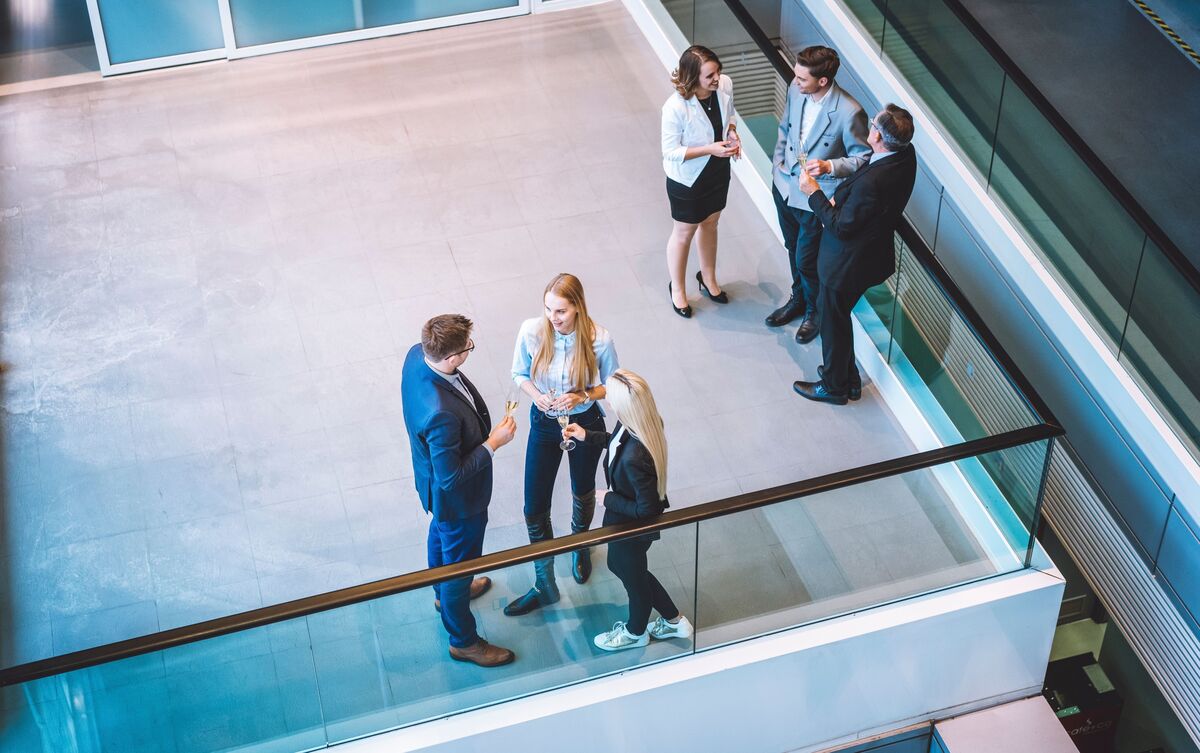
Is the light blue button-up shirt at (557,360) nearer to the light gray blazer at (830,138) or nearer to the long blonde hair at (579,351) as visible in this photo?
the long blonde hair at (579,351)

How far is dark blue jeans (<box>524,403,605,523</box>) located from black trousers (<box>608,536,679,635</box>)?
1.64ft

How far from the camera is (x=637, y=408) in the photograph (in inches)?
201

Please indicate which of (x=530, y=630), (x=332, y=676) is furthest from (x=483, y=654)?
(x=332, y=676)

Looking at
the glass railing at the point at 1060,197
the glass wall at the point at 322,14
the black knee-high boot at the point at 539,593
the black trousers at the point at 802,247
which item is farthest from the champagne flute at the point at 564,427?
the glass wall at the point at 322,14

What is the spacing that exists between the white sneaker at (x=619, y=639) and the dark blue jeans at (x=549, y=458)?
0.68 m

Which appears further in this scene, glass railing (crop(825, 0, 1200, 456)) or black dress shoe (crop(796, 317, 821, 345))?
black dress shoe (crop(796, 317, 821, 345))

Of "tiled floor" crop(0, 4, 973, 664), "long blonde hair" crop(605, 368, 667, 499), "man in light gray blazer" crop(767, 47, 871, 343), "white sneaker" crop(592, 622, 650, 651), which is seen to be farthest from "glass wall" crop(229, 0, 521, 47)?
"white sneaker" crop(592, 622, 650, 651)

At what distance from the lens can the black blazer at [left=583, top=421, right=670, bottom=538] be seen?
5266mm

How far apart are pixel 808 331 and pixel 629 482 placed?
8.50 ft

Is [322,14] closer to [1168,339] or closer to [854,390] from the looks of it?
[854,390]

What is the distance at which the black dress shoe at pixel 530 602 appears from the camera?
18.4 ft

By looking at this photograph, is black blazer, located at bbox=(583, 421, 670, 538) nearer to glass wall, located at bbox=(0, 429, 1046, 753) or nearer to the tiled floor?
glass wall, located at bbox=(0, 429, 1046, 753)

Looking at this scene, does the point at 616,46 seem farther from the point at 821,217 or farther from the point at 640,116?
the point at 821,217

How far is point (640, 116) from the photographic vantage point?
9445 millimetres
